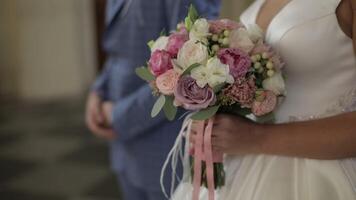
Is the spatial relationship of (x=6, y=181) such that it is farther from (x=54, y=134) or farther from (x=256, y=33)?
(x=256, y=33)

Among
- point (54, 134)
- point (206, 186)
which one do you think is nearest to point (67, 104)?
point (54, 134)

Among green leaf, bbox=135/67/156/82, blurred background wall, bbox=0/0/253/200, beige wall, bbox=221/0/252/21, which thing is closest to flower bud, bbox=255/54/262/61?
green leaf, bbox=135/67/156/82

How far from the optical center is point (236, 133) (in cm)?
114

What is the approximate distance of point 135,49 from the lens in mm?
1564

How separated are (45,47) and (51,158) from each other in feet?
6.78

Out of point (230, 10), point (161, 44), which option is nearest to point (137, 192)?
point (161, 44)

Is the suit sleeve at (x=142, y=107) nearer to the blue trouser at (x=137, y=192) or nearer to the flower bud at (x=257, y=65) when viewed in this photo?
the blue trouser at (x=137, y=192)

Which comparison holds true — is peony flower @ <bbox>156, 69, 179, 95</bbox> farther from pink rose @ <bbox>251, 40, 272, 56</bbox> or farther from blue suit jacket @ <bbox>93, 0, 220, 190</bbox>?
blue suit jacket @ <bbox>93, 0, 220, 190</bbox>

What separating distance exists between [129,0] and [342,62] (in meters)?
0.69

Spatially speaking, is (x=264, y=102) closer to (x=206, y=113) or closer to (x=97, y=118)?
(x=206, y=113)

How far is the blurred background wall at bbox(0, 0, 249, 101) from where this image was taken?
5.54 meters

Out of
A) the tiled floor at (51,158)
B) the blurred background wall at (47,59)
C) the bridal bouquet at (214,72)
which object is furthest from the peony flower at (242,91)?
the blurred background wall at (47,59)

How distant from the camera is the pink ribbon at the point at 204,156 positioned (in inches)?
45.7

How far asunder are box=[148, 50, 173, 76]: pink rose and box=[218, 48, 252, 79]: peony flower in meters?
0.11
